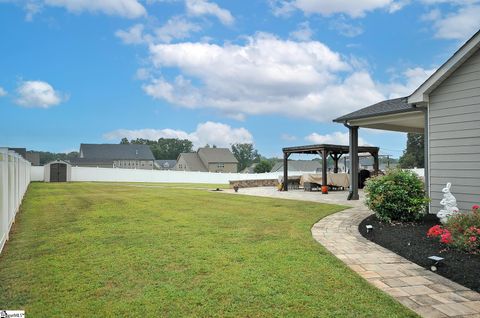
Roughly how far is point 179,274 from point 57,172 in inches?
1174

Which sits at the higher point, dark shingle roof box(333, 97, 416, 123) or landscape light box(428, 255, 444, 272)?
dark shingle roof box(333, 97, 416, 123)

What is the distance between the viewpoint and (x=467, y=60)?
632cm

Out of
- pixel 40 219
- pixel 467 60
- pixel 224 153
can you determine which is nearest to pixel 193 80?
pixel 40 219

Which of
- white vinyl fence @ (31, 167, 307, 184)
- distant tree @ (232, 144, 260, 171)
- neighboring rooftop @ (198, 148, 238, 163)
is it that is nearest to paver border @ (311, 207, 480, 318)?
white vinyl fence @ (31, 167, 307, 184)

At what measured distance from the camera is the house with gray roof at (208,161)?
56688 millimetres

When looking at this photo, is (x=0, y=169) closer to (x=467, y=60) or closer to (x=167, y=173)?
(x=467, y=60)

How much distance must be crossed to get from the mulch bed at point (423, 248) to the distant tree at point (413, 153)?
1881 inches

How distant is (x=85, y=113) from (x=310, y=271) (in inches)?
842

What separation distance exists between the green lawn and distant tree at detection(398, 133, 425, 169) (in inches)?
1984

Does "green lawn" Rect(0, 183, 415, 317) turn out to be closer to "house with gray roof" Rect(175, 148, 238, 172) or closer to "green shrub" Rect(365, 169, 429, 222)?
"green shrub" Rect(365, 169, 429, 222)

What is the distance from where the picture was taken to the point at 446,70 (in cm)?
645

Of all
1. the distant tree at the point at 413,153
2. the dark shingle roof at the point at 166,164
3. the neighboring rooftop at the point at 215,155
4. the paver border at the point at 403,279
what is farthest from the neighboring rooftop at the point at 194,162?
the paver border at the point at 403,279

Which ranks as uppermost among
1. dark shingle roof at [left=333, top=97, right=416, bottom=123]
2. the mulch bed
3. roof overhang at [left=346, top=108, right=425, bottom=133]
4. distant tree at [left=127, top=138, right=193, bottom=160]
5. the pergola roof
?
distant tree at [left=127, top=138, right=193, bottom=160]

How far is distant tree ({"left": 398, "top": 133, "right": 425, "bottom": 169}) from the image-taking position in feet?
163
